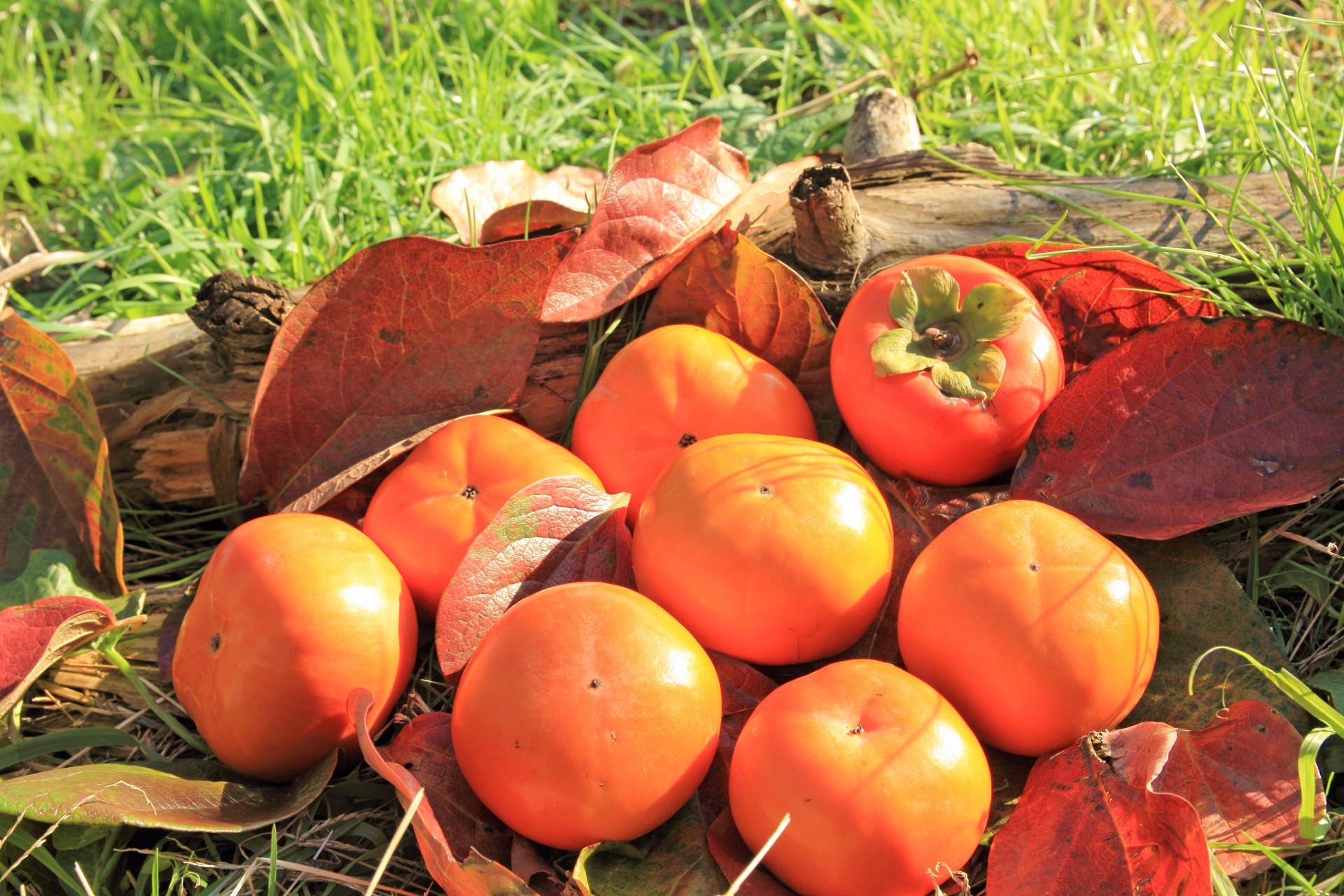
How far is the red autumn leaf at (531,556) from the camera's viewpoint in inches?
69.0

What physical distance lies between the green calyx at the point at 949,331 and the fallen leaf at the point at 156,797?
A: 3.78 ft

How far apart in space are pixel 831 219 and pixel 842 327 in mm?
306

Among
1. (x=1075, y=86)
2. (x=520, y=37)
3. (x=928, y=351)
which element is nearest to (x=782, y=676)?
(x=928, y=351)

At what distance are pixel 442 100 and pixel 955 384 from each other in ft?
6.83

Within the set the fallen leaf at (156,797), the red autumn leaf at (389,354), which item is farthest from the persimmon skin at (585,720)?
the red autumn leaf at (389,354)

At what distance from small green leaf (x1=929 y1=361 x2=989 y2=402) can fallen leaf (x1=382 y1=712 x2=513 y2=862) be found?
0.98 m

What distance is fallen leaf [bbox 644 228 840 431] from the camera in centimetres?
214

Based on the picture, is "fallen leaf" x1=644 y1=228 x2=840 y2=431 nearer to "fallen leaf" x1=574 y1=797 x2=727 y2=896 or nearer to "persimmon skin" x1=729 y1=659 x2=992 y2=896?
"persimmon skin" x1=729 y1=659 x2=992 y2=896

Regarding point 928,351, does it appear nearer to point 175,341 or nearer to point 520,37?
point 175,341

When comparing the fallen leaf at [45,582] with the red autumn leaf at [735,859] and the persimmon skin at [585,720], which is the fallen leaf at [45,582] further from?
the red autumn leaf at [735,859]

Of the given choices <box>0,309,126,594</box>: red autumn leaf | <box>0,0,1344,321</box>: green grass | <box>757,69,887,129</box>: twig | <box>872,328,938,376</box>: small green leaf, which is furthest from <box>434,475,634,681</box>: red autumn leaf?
<box>757,69,887,129</box>: twig

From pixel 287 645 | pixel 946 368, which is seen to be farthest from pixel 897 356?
pixel 287 645

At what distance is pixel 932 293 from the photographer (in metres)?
1.89

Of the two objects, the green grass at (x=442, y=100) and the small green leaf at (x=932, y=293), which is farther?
the green grass at (x=442, y=100)
